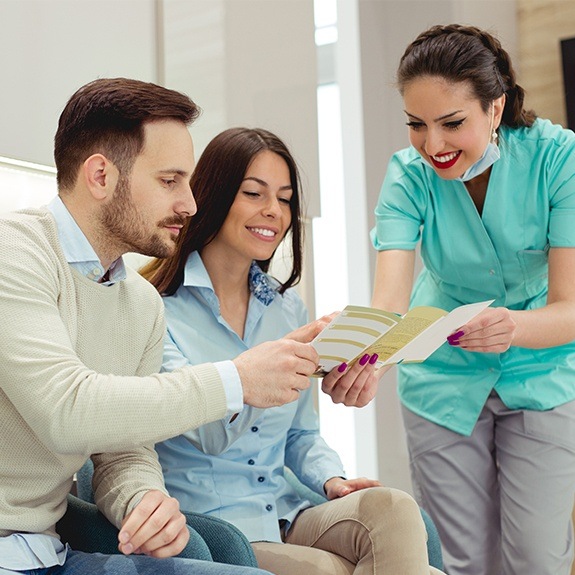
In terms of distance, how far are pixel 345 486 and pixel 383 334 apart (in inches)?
17.3

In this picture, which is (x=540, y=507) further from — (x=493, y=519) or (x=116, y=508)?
(x=116, y=508)

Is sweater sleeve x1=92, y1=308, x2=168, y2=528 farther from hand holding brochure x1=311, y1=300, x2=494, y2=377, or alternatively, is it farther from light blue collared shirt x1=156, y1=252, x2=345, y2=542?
hand holding brochure x1=311, y1=300, x2=494, y2=377

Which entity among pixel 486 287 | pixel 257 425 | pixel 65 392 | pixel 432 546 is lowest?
pixel 432 546

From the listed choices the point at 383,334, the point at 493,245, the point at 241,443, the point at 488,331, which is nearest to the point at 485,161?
the point at 493,245

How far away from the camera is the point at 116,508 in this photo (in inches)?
55.2

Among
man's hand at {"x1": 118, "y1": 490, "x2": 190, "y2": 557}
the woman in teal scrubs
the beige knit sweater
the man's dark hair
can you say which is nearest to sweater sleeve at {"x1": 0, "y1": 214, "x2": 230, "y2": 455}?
the beige knit sweater

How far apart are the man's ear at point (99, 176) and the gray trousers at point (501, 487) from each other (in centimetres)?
106

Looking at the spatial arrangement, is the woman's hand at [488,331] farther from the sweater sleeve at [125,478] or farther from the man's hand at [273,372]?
the sweater sleeve at [125,478]

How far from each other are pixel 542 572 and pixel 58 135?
1.42 metres

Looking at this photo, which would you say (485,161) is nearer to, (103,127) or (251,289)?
(251,289)

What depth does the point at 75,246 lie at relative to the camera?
4.65 ft

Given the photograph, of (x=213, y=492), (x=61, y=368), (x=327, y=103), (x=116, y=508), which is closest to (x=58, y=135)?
(x=61, y=368)

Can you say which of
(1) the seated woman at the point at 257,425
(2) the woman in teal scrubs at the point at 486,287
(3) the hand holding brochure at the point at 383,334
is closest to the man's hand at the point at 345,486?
(1) the seated woman at the point at 257,425

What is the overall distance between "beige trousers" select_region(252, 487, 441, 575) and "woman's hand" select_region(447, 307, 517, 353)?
0.37 m
